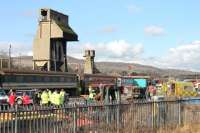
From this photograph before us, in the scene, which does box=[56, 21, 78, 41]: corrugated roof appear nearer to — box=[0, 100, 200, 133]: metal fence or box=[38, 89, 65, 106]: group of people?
box=[38, 89, 65, 106]: group of people

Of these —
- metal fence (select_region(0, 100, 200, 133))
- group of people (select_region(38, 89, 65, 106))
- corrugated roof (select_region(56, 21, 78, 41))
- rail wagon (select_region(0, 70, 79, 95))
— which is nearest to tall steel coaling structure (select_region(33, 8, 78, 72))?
corrugated roof (select_region(56, 21, 78, 41))

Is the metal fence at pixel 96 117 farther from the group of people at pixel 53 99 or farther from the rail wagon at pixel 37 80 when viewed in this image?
the rail wagon at pixel 37 80

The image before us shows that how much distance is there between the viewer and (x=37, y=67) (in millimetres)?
84562

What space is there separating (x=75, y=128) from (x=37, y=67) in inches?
2768

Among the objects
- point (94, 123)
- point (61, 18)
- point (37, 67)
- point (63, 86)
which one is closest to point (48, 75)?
point (63, 86)

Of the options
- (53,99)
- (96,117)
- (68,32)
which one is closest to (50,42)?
(68,32)

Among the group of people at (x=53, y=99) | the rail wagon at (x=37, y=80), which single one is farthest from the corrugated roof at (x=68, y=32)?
the group of people at (x=53, y=99)

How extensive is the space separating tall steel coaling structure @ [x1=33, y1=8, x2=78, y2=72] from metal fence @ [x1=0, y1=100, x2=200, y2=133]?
64.6 metres

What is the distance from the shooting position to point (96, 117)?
16.0m

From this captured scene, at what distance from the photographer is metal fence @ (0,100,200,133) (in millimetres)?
12773

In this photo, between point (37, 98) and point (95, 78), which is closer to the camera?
point (37, 98)

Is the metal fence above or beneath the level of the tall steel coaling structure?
beneath

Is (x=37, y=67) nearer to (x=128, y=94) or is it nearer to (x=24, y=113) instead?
(x=128, y=94)

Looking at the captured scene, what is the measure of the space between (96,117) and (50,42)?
236ft
